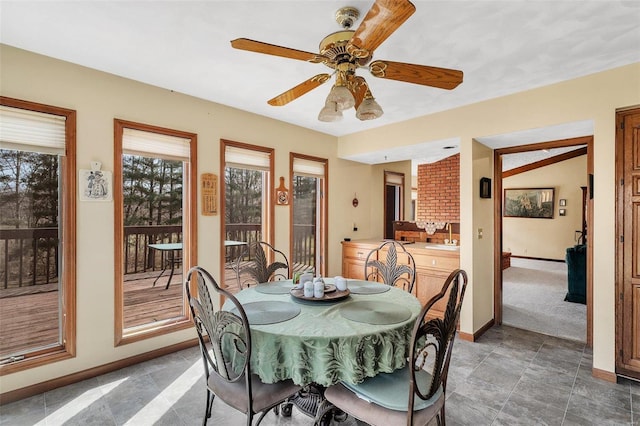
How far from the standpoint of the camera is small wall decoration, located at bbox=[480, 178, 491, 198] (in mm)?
3639

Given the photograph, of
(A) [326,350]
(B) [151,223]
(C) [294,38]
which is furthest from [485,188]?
(B) [151,223]

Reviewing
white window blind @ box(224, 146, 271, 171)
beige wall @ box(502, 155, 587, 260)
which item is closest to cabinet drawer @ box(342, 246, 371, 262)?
white window blind @ box(224, 146, 271, 171)

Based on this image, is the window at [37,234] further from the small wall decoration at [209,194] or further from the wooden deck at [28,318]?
the small wall decoration at [209,194]

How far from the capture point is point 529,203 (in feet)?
29.7

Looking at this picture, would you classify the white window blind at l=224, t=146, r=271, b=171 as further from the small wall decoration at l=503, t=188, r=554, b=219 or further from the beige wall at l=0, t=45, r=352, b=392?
the small wall decoration at l=503, t=188, r=554, b=219

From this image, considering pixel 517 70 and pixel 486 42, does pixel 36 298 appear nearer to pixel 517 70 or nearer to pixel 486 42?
pixel 486 42

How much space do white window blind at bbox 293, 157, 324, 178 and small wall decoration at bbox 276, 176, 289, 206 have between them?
327 millimetres

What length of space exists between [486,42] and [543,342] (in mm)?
3176

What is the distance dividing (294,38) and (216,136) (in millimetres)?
1678

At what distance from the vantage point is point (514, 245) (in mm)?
9352

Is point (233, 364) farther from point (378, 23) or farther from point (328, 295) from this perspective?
point (378, 23)

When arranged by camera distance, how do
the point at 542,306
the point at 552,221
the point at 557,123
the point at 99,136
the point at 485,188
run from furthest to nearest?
the point at 552,221 → the point at 542,306 → the point at 485,188 → the point at 557,123 → the point at 99,136

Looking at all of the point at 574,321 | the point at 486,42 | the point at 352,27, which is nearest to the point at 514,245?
the point at 574,321

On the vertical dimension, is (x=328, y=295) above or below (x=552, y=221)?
below
